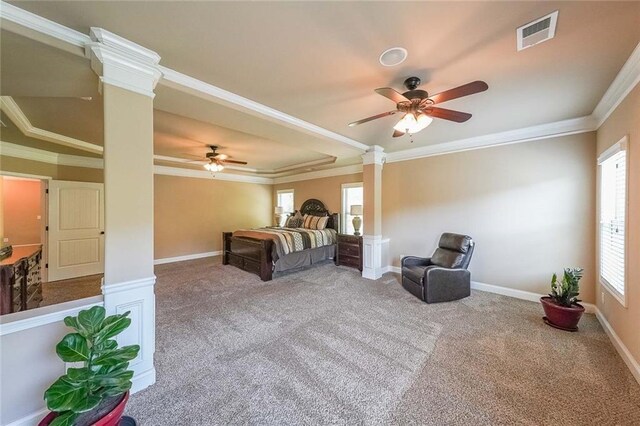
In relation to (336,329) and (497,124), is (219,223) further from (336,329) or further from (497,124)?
(497,124)

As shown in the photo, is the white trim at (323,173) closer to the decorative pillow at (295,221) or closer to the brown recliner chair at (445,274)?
the decorative pillow at (295,221)

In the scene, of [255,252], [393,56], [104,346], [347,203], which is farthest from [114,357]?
[347,203]

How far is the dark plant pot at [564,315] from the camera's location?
274cm

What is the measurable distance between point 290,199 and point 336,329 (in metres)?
6.00

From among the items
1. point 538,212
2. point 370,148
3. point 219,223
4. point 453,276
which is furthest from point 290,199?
point 538,212

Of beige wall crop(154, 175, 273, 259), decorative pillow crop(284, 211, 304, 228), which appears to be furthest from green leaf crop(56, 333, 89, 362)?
decorative pillow crop(284, 211, 304, 228)

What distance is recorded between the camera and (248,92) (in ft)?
8.58

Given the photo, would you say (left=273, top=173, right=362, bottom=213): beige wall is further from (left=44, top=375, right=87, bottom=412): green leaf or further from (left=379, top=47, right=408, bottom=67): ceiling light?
(left=44, top=375, right=87, bottom=412): green leaf

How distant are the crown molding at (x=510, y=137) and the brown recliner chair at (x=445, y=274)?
1.63m

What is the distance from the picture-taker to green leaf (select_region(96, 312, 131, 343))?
4.78 feet

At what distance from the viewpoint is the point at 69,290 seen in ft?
13.7

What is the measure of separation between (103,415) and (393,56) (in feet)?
10.3

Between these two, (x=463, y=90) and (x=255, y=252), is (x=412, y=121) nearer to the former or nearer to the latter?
(x=463, y=90)

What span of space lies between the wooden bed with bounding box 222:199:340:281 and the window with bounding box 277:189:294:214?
1.37 meters
